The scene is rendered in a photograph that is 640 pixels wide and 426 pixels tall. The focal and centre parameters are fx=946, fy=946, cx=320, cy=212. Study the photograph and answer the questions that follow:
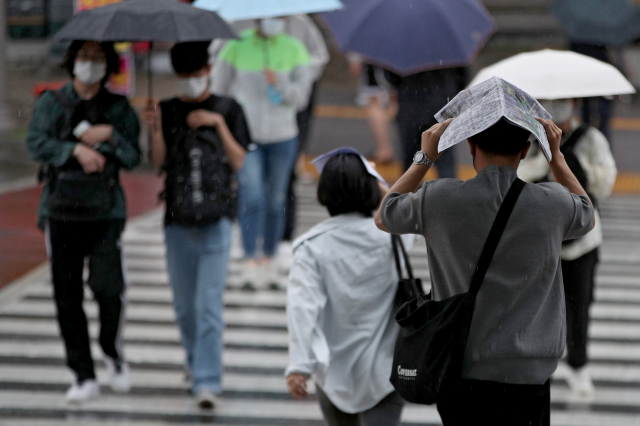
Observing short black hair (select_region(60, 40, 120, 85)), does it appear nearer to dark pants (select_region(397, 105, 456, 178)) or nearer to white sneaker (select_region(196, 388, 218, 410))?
white sneaker (select_region(196, 388, 218, 410))

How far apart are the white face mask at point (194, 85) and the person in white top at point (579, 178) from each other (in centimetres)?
176

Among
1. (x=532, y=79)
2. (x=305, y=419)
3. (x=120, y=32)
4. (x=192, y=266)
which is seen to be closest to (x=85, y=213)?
(x=192, y=266)

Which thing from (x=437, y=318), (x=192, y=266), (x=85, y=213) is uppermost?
(x=437, y=318)

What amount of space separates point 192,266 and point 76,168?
0.80 m

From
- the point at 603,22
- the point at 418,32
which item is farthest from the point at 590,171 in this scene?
the point at 603,22

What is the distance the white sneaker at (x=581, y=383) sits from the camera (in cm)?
546

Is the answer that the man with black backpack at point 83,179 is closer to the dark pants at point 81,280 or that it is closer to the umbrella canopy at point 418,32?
the dark pants at point 81,280

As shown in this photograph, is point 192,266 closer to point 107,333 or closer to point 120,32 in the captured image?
point 107,333

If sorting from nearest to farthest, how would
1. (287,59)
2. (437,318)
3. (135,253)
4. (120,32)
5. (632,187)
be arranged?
(437,318)
(120,32)
(287,59)
(135,253)
(632,187)

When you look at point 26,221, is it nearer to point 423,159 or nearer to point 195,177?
point 195,177

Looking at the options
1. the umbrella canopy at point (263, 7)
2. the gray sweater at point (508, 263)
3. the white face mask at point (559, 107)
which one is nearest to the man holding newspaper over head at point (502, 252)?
the gray sweater at point (508, 263)

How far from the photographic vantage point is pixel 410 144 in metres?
6.89

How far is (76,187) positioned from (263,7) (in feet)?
5.69

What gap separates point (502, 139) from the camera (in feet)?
9.11
